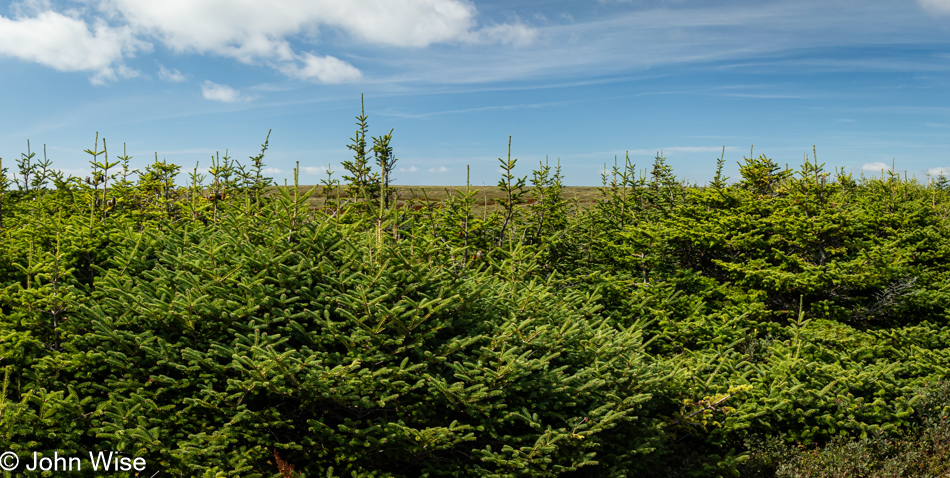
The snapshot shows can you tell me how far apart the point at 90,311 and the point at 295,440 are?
1868mm

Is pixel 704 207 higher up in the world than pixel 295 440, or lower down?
higher up

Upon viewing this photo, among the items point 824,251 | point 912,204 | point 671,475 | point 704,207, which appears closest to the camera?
point 671,475

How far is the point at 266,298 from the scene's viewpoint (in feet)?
13.9

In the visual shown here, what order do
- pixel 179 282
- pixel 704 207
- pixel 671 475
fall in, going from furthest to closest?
pixel 704 207 → pixel 671 475 → pixel 179 282

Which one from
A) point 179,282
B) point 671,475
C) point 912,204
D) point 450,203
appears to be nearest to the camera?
point 179,282

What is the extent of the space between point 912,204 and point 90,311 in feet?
45.0

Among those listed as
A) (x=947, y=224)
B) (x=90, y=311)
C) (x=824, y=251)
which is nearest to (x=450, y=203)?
(x=90, y=311)

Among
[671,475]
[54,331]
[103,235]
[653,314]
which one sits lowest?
[671,475]

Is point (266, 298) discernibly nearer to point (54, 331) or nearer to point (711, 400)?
point (54, 331)

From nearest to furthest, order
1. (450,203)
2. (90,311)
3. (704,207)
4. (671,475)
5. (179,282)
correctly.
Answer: (90,311), (179,282), (671,475), (450,203), (704,207)

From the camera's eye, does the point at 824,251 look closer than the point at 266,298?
No

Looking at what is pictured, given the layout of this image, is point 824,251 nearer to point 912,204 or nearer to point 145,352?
point 912,204

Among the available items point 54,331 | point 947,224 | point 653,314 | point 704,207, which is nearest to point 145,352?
point 54,331

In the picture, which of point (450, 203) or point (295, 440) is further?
point (450, 203)
